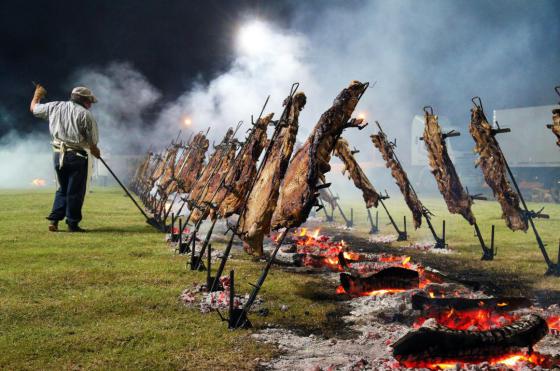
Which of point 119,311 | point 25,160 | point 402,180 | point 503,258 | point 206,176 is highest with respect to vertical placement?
point 25,160

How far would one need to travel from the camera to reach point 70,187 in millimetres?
12336

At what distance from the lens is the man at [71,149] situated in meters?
12.3

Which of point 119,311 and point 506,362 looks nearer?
point 506,362

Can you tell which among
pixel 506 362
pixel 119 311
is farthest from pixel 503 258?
pixel 119 311

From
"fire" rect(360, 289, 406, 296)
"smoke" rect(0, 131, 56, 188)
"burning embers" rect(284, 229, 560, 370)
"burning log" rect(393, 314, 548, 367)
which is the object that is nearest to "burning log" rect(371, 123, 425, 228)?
"burning embers" rect(284, 229, 560, 370)

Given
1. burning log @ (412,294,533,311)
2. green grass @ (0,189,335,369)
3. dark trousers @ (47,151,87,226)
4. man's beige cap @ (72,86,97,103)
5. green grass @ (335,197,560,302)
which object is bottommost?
green grass @ (0,189,335,369)

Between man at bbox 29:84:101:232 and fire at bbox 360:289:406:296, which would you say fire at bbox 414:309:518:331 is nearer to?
fire at bbox 360:289:406:296

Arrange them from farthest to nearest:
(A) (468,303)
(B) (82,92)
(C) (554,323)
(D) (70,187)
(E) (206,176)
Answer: (B) (82,92), (D) (70,187), (E) (206,176), (A) (468,303), (C) (554,323)

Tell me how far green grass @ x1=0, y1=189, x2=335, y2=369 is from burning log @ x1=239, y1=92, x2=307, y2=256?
99cm

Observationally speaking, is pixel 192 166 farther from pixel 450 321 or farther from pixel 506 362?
pixel 506 362

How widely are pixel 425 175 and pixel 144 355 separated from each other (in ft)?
158

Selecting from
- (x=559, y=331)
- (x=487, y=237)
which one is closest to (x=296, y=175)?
(x=559, y=331)

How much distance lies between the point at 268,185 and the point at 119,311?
2499mm

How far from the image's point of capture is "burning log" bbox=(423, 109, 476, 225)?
37.3ft
